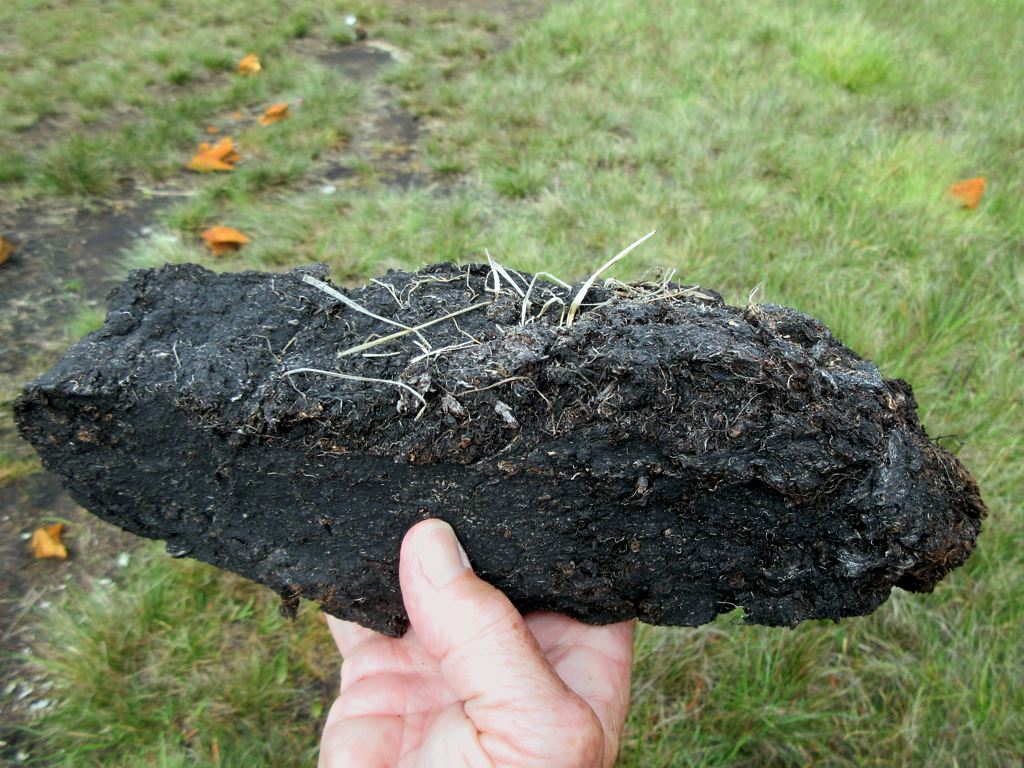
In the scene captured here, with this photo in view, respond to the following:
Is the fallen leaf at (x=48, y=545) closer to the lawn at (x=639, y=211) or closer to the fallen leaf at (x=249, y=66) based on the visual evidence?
the lawn at (x=639, y=211)

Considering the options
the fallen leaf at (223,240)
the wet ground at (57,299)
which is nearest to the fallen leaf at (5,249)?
the wet ground at (57,299)

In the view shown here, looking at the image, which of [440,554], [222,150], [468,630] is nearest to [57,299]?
[222,150]

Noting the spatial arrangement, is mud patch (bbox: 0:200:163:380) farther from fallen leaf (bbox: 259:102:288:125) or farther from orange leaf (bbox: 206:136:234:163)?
fallen leaf (bbox: 259:102:288:125)

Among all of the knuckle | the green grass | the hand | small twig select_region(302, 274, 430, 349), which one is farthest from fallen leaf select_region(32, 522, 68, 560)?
the knuckle

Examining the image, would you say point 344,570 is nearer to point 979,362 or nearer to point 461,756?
Answer: point 461,756

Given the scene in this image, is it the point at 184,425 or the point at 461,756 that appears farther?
the point at 184,425

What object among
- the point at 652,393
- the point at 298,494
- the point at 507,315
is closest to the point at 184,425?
the point at 298,494

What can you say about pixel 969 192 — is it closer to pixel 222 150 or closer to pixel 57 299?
pixel 222 150
